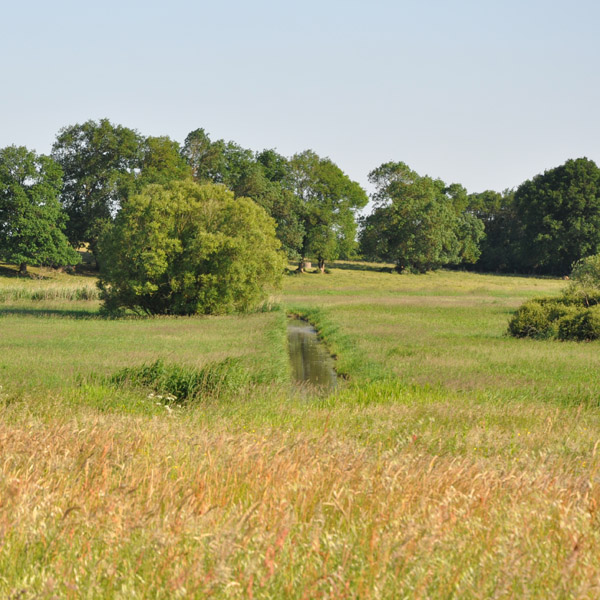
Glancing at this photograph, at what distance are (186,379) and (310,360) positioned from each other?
11799 mm

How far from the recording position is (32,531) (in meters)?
3.57

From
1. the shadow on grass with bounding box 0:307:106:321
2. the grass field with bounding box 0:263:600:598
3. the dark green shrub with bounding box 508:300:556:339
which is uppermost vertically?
the grass field with bounding box 0:263:600:598

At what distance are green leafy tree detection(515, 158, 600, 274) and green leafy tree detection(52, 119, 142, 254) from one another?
5551cm

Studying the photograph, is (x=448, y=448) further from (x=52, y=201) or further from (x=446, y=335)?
(x=52, y=201)

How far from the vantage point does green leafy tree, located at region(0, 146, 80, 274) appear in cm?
7031

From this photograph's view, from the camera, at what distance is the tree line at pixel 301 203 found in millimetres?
73125

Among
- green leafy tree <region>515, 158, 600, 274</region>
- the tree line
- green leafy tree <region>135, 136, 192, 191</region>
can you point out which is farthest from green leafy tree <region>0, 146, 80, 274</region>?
green leafy tree <region>515, 158, 600, 274</region>

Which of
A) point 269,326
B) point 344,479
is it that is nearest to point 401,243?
point 269,326

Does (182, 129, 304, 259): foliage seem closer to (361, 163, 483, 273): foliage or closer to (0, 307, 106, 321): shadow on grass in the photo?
(361, 163, 483, 273): foliage

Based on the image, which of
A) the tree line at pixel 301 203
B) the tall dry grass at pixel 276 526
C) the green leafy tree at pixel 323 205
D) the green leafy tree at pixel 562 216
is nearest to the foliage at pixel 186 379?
the tall dry grass at pixel 276 526

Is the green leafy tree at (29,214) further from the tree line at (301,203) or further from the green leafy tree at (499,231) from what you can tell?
the green leafy tree at (499,231)

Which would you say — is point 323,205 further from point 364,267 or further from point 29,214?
point 29,214

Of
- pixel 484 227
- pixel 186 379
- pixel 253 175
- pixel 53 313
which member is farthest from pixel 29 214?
pixel 484 227

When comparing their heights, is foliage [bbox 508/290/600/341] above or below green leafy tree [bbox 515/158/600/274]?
below
